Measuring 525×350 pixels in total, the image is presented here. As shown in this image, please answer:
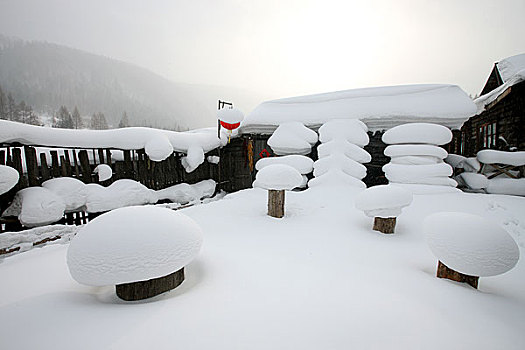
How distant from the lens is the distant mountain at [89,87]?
42.6 meters

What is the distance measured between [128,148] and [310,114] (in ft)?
20.5

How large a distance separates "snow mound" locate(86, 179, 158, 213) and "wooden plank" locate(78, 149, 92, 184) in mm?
380

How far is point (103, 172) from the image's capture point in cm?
631

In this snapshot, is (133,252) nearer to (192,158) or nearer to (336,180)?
(336,180)

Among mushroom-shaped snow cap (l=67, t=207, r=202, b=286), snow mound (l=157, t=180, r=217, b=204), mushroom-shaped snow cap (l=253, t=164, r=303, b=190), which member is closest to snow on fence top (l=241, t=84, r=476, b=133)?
snow mound (l=157, t=180, r=217, b=204)

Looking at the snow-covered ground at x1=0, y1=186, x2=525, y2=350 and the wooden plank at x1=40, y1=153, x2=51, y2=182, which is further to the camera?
the wooden plank at x1=40, y1=153, x2=51, y2=182

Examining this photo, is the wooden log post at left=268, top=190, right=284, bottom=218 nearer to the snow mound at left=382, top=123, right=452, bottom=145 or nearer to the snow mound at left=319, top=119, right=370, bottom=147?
the snow mound at left=319, top=119, right=370, bottom=147

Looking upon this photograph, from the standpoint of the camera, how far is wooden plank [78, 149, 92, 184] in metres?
6.05

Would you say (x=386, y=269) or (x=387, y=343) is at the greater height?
(x=387, y=343)

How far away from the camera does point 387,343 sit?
135 centimetres

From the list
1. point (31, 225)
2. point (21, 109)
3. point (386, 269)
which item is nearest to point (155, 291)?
point (386, 269)

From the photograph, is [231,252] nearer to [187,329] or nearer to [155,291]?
[155,291]

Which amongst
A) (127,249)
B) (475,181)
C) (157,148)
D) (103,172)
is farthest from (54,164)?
(475,181)

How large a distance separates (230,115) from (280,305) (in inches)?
309
